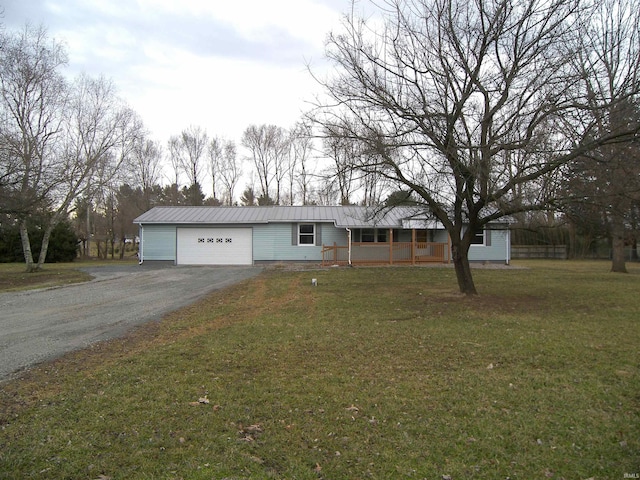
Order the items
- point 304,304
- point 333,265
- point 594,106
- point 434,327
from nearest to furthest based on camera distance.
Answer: point 434,327 < point 594,106 < point 304,304 < point 333,265

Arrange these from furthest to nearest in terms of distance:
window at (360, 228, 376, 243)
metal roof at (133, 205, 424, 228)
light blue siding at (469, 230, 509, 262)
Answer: light blue siding at (469, 230, 509, 262) → window at (360, 228, 376, 243) → metal roof at (133, 205, 424, 228)

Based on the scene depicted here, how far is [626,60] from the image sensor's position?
24.8 ft

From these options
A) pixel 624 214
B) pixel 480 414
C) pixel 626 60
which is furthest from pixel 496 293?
pixel 480 414

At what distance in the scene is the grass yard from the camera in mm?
3006

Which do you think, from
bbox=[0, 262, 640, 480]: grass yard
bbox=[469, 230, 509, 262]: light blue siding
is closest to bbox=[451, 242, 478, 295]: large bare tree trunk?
bbox=[0, 262, 640, 480]: grass yard

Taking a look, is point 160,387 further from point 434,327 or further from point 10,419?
point 434,327

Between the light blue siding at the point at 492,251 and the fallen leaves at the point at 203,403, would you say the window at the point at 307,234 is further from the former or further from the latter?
the fallen leaves at the point at 203,403

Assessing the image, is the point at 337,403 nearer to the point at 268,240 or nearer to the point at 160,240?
the point at 268,240

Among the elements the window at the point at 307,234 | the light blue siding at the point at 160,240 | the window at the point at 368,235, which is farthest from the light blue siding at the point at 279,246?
the light blue siding at the point at 160,240

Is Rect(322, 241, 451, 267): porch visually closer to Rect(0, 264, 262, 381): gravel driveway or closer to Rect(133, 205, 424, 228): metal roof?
Rect(133, 205, 424, 228): metal roof

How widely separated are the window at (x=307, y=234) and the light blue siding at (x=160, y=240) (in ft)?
22.5

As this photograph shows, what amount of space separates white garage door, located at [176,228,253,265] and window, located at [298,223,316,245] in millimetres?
2739

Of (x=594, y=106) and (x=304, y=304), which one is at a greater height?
(x=594, y=106)

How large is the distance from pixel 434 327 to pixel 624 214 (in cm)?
543
